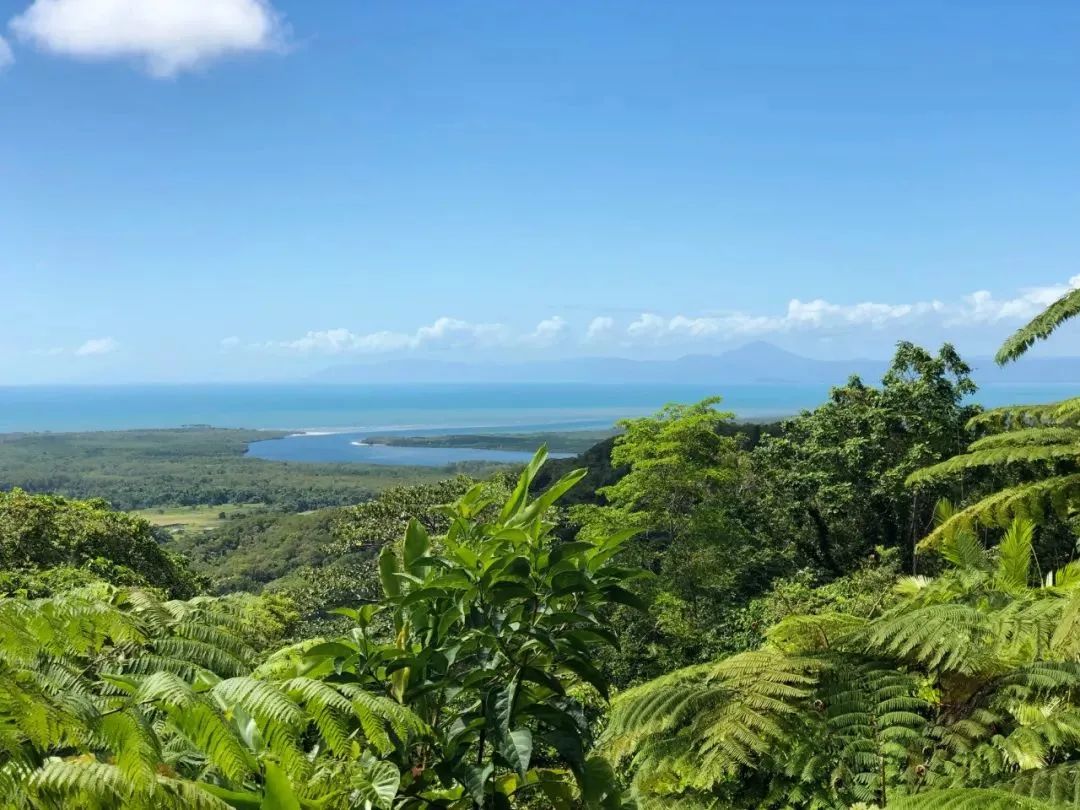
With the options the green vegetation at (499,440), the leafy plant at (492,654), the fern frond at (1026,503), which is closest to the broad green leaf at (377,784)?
the leafy plant at (492,654)

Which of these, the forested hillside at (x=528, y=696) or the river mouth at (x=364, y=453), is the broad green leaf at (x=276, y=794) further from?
the river mouth at (x=364, y=453)

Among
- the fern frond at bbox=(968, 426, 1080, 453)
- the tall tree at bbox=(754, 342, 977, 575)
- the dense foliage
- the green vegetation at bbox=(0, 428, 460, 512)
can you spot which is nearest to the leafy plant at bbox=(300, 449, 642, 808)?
the fern frond at bbox=(968, 426, 1080, 453)

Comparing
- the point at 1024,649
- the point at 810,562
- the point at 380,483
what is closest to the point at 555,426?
the point at 380,483

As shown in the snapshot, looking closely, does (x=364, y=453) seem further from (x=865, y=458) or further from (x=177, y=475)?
(x=865, y=458)

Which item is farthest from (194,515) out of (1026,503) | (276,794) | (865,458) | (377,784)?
(276,794)

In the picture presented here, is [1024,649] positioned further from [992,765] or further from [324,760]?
[324,760]

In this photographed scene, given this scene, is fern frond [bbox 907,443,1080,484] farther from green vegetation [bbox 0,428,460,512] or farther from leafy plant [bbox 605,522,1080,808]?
green vegetation [bbox 0,428,460,512]
